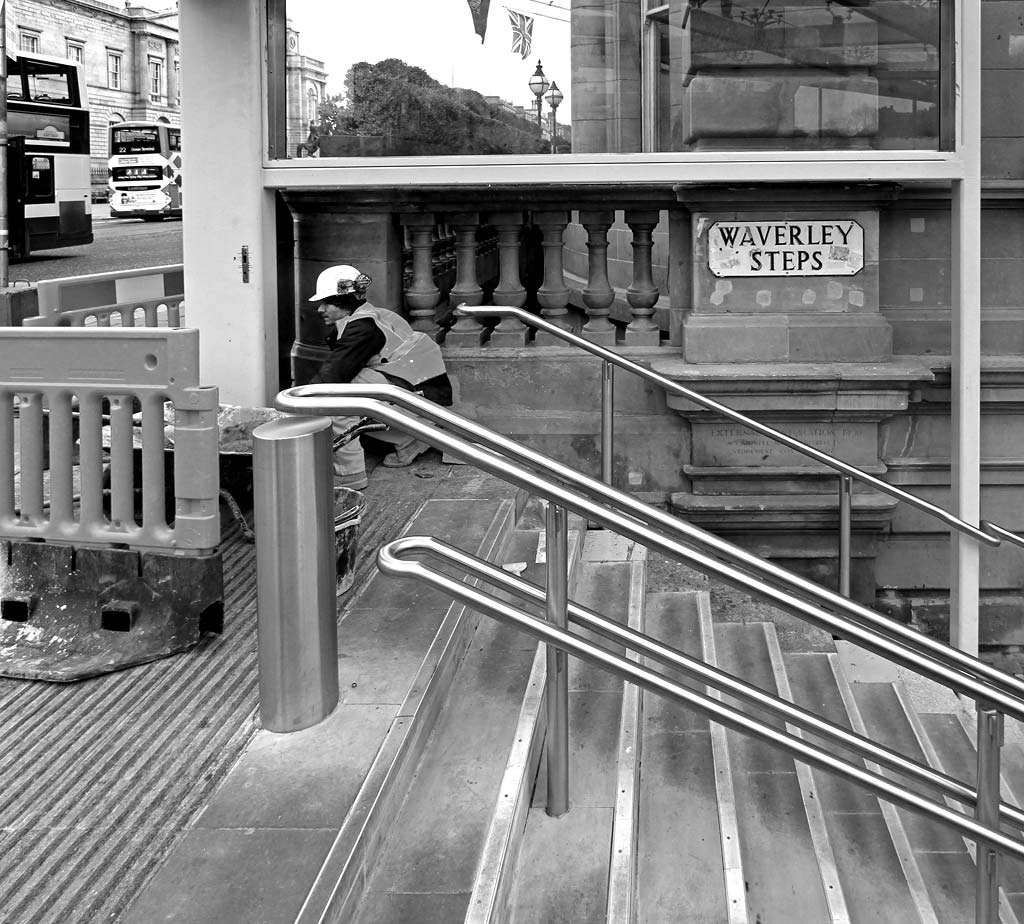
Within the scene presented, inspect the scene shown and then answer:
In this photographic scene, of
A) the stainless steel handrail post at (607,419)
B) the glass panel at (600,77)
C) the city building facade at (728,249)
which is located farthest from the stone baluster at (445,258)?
the stainless steel handrail post at (607,419)

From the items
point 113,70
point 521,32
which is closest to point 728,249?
point 521,32

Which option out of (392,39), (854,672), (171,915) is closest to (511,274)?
(392,39)

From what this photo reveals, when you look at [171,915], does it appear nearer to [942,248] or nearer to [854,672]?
[854,672]

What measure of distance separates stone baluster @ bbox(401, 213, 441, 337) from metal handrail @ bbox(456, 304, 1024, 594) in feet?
3.31

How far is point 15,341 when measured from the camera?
13.2ft

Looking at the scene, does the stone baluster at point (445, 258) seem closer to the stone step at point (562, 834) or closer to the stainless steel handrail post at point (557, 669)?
the stone step at point (562, 834)

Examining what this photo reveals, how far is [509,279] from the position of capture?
667 cm

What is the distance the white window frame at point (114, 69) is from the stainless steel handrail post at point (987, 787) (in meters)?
56.8

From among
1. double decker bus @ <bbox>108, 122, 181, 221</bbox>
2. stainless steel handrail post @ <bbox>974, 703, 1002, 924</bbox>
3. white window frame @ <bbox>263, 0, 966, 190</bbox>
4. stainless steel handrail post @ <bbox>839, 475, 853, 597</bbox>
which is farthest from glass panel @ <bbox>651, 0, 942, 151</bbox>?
double decker bus @ <bbox>108, 122, 181, 221</bbox>

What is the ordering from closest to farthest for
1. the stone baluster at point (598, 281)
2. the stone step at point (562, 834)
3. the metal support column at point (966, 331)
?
1. the stone step at point (562, 834)
2. the metal support column at point (966, 331)
3. the stone baluster at point (598, 281)

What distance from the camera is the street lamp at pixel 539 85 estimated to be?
640 cm

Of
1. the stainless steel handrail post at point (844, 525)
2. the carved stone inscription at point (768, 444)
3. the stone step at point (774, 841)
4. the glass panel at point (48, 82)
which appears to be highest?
the glass panel at point (48, 82)

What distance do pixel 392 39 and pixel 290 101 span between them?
617 millimetres

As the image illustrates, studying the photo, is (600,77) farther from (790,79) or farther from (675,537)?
(675,537)
